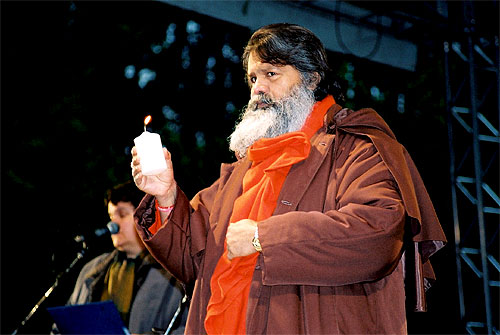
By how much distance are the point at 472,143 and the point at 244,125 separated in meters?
3.26

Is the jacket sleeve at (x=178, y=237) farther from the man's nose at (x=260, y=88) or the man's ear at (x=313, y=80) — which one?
the man's ear at (x=313, y=80)

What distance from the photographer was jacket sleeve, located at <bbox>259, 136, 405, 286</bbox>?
1928 millimetres

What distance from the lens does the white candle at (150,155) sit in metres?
2.17

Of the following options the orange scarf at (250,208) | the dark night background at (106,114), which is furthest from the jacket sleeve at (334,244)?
the dark night background at (106,114)

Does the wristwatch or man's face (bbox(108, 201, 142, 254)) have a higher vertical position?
the wristwatch

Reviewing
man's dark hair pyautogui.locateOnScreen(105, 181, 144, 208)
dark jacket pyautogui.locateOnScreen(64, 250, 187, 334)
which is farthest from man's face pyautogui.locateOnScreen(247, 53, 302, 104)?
man's dark hair pyautogui.locateOnScreen(105, 181, 144, 208)

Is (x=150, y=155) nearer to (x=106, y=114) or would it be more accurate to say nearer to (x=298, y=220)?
(x=298, y=220)

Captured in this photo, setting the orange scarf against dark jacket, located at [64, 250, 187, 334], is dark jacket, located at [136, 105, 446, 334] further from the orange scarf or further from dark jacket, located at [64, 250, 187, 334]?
dark jacket, located at [64, 250, 187, 334]

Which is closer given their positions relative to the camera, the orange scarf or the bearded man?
the bearded man

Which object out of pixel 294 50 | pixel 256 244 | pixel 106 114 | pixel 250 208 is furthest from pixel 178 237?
pixel 106 114

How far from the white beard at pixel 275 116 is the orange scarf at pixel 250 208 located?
4.0 inches

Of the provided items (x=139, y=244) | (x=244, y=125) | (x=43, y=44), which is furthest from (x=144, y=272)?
(x=43, y=44)

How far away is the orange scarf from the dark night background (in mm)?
2613

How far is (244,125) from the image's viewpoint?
260 centimetres
